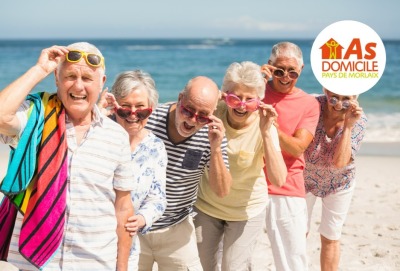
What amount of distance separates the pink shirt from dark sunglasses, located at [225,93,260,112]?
594mm

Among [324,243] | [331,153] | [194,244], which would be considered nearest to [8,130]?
[194,244]

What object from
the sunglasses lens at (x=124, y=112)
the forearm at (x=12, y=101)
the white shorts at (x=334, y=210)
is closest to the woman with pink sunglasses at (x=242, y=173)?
the sunglasses lens at (x=124, y=112)

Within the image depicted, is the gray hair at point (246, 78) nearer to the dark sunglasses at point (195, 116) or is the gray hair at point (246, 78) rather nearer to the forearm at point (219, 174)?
the dark sunglasses at point (195, 116)

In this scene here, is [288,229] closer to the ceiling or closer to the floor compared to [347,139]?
closer to the floor

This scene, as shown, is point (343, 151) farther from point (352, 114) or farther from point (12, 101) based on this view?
point (12, 101)

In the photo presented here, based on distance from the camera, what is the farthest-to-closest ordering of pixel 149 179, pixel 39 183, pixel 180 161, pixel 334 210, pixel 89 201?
pixel 334 210, pixel 180 161, pixel 149 179, pixel 89 201, pixel 39 183

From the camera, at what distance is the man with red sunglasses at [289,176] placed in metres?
4.30

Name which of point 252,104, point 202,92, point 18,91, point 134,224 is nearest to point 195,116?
point 202,92

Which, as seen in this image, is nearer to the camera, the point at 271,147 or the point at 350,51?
the point at 271,147

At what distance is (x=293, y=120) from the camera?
14.1 feet

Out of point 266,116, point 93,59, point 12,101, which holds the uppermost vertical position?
point 93,59

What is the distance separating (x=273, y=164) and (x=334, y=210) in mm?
1342

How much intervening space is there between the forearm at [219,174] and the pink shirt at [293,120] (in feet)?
2.62

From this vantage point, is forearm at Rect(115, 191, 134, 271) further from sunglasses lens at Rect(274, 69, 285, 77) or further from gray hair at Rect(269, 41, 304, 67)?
gray hair at Rect(269, 41, 304, 67)
